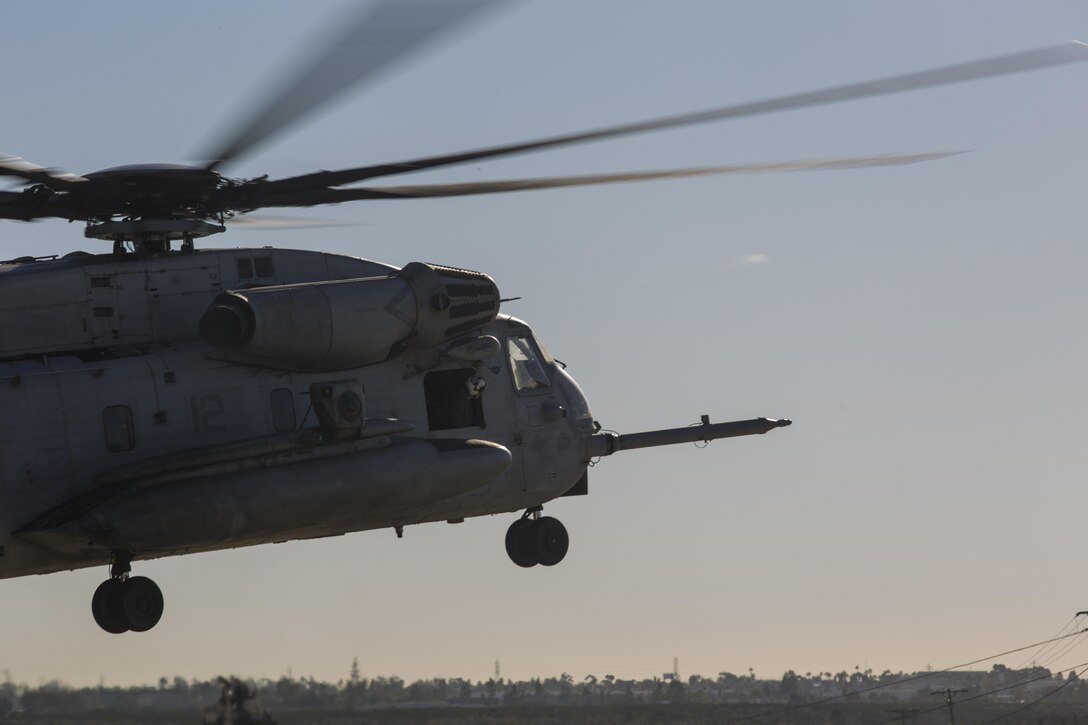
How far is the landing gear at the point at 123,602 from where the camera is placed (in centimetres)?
1878

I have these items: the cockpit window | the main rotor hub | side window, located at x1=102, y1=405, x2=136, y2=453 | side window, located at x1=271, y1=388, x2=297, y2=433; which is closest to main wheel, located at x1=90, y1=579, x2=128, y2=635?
side window, located at x1=102, y1=405, x2=136, y2=453

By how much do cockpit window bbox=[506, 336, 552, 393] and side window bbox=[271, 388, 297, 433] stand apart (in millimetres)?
3383

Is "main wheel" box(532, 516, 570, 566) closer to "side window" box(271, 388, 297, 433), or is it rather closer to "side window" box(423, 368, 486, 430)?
"side window" box(423, 368, 486, 430)

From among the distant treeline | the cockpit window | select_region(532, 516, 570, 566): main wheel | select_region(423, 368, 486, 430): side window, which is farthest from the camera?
select_region(532, 516, 570, 566): main wheel

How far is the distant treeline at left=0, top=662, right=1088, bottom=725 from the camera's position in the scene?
645 inches

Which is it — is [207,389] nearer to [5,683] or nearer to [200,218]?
[200,218]

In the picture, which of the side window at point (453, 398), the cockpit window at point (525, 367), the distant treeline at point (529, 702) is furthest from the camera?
the cockpit window at point (525, 367)

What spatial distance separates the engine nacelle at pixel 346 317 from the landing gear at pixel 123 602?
2643 mm

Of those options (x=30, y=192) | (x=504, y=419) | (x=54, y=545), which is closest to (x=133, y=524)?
(x=54, y=545)

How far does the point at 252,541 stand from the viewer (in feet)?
64.3

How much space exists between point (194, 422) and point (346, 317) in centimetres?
207

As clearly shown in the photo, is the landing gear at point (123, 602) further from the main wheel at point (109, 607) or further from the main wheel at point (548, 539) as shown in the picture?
the main wheel at point (548, 539)

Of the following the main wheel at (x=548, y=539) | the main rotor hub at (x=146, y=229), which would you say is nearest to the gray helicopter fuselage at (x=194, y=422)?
the main rotor hub at (x=146, y=229)

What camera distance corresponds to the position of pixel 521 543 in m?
22.9
